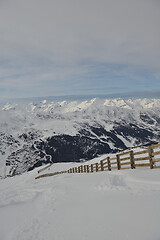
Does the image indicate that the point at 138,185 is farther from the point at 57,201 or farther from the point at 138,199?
the point at 57,201

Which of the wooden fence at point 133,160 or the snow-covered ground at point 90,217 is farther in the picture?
the wooden fence at point 133,160

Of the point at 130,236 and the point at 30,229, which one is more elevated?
the point at 130,236

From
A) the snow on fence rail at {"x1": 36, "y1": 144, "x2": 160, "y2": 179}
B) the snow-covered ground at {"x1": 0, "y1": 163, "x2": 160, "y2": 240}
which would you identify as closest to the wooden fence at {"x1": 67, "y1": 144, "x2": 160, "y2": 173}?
the snow on fence rail at {"x1": 36, "y1": 144, "x2": 160, "y2": 179}

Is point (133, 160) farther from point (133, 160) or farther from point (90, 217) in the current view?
point (90, 217)

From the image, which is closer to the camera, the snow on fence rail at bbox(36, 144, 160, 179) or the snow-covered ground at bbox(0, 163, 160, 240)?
the snow-covered ground at bbox(0, 163, 160, 240)

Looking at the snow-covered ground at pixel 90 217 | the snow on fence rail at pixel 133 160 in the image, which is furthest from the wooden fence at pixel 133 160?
the snow-covered ground at pixel 90 217

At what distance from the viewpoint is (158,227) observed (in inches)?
164

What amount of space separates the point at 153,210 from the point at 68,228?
2724mm

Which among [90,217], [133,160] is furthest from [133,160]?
[90,217]

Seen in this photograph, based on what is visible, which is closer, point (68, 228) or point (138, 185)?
point (68, 228)

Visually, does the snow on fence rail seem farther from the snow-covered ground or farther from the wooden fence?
the snow-covered ground

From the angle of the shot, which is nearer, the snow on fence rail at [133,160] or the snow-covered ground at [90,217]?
the snow-covered ground at [90,217]

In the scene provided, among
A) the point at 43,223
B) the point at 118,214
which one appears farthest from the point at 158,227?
the point at 43,223

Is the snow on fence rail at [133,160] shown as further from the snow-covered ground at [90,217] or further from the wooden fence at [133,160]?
the snow-covered ground at [90,217]
